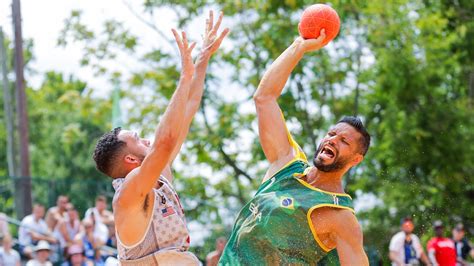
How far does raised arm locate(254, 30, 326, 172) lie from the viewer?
6.50 meters

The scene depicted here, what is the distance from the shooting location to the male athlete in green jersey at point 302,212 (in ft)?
19.9

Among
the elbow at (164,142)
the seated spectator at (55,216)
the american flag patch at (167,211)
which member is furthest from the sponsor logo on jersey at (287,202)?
the seated spectator at (55,216)

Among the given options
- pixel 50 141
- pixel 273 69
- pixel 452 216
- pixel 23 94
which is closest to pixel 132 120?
pixel 23 94

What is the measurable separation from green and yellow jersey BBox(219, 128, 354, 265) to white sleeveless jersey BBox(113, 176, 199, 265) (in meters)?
0.40

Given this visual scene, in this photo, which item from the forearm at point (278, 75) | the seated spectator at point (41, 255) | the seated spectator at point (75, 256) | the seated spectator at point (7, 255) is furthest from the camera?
the seated spectator at point (7, 255)

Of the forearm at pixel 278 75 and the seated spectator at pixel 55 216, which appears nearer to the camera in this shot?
the forearm at pixel 278 75

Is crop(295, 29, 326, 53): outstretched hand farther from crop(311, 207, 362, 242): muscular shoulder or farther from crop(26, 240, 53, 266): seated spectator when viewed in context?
crop(26, 240, 53, 266): seated spectator

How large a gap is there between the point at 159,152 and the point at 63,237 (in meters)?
8.61

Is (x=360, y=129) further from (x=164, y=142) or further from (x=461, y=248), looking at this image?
(x=461, y=248)

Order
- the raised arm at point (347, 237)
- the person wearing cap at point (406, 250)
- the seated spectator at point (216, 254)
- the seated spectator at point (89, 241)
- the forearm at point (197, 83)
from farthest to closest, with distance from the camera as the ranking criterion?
1. the person wearing cap at point (406, 250)
2. the seated spectator at point (216, 254)
3. the seated spectator at point (89, 241)
4. the forearm at point (197, 83)
5. the raised arm at point (347, 237)

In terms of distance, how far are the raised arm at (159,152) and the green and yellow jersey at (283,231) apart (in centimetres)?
88

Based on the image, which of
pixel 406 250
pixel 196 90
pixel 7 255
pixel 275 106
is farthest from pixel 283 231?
pixel 406 250

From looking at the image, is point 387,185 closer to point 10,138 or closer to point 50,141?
point 10,138

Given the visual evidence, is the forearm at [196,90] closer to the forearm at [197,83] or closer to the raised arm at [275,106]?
the forearm at [197,83]
